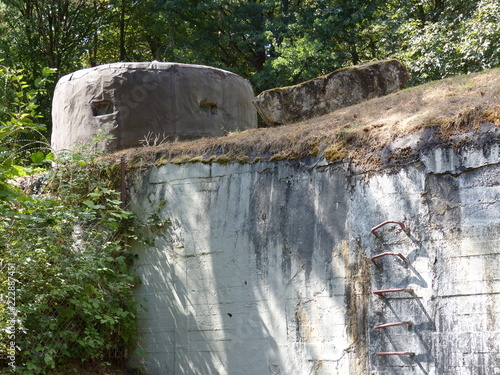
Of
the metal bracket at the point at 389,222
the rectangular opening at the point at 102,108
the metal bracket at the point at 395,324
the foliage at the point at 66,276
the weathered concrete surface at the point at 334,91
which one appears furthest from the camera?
the rectangular opening at the point at 102,108

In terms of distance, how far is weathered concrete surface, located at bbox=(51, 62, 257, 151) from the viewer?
8602 mm

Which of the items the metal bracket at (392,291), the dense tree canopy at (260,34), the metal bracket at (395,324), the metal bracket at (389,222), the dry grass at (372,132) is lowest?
the metal bracket at (395,324)

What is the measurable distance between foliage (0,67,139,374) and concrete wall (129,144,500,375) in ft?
1.13

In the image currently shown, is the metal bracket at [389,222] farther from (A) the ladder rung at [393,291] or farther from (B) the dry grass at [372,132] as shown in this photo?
(B) the dry grass at [372,132]

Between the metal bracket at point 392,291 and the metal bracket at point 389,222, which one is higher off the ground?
the metal bracket at point 389,222

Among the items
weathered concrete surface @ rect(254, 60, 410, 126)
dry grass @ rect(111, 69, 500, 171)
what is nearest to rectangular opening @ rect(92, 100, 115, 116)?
dry grass @ rect(111, 69, 500, 171)

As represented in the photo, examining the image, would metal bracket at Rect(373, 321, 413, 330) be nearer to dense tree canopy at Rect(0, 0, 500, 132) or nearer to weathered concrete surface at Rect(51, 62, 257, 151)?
weathered concrete surface at Rect(51, 62, 257, 151)

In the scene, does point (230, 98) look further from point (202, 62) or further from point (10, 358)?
point (202, 62)

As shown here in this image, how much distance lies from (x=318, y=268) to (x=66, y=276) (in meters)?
2.56

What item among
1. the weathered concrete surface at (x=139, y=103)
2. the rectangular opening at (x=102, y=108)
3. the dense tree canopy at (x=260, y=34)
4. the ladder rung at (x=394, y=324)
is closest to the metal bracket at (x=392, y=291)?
the ladder rung at (x=394, y=324)

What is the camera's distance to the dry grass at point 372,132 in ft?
17.6

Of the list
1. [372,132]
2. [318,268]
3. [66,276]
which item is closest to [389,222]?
[318,268]

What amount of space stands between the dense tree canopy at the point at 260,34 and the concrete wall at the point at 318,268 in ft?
20.1

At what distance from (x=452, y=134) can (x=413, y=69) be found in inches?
270
